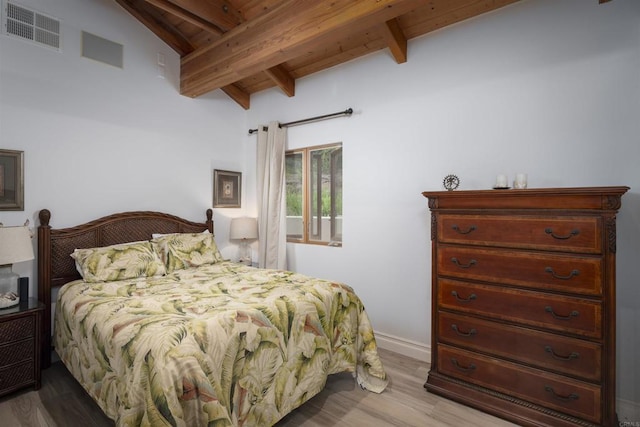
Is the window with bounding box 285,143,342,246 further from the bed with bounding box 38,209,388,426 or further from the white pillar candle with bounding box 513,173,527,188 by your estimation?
the white pillar candle with bounding box 513,173,527,188

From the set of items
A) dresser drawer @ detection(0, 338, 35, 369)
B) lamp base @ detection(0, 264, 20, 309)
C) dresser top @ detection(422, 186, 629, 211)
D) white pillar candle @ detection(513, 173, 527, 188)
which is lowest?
dresser drawer @ detection(0, 338, 35, 369)

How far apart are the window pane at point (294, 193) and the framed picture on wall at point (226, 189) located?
76cm

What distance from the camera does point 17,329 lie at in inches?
83.5

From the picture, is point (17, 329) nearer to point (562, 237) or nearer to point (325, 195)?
point (325, 195)

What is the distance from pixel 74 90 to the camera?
2.77 metres

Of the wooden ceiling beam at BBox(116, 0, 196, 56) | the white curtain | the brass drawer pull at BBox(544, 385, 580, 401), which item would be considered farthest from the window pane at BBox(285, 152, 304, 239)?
the brass drawer pull at BBox(544, 385, 580, 401)

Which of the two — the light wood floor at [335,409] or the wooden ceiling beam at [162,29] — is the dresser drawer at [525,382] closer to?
the light wood floor at [335,409]

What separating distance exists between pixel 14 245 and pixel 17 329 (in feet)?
1.87

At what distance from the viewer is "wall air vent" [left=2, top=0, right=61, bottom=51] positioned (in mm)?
2465

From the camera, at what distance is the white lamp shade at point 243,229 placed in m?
3.84

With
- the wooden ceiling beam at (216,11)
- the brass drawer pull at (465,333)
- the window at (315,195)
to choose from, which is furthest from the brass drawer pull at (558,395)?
the wooden ceiling beam at (216,11)

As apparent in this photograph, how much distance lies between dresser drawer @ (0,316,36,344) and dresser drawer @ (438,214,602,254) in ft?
9.60

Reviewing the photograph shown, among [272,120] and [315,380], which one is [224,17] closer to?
[272,120]

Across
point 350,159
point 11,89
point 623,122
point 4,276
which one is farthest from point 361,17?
point 4,276
